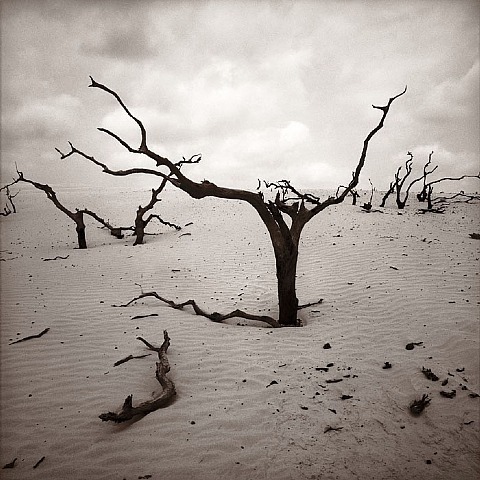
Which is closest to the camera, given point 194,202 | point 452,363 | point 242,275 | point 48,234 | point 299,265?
Result: point 452,363

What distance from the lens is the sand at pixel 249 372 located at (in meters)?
3.26

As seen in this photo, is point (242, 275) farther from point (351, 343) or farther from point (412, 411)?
point (412, 411)

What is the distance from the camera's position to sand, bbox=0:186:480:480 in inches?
128

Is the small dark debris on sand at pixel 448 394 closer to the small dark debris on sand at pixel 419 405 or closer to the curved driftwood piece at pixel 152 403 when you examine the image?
the small dark debris on sand at pixel 419 405

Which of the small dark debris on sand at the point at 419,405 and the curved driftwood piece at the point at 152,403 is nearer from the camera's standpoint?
the curved driftwood piece at the point at 152,403

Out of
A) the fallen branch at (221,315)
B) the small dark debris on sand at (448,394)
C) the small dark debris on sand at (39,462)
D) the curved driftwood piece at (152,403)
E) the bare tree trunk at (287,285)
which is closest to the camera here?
the small dark debris on sand at (39,462)

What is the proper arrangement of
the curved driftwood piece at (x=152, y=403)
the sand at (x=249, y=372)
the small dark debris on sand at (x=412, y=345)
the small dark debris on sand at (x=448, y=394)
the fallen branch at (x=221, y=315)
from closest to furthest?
the sand at (x=249, y=372)
the curved driftwood piece at (x=152, y=403)
the small dark debris on sand at (x=448, y=394)
the small dark debris on sand at (x=412, y=345)
the fallen branch at (x=221, y=315)

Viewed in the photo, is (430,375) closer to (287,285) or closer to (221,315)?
(287,285)

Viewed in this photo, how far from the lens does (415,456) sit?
3295 mm

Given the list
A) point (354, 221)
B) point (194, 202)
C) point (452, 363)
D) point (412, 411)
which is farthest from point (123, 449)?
point (194, 202)

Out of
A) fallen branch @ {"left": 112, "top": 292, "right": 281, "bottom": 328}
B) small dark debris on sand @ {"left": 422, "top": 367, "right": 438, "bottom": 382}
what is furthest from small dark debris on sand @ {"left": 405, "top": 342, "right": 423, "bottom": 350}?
fallen branch @ {"left": 112, "top": 292, "right": 281, "bottom": 328}

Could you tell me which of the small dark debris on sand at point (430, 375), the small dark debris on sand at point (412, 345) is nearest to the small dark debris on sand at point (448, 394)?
the small dark debris on sand at point (430, 375)

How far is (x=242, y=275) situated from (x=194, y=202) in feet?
57.3

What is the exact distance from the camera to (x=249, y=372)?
470 cm
